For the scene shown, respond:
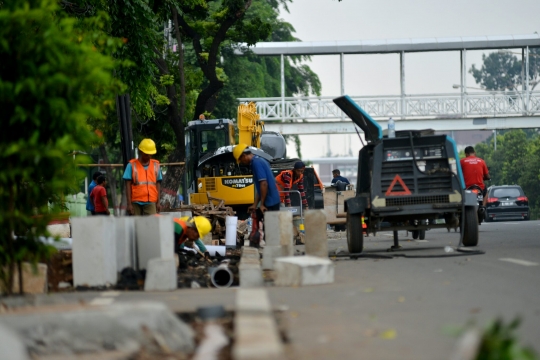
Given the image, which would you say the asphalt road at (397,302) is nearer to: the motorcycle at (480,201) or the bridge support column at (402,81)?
the motorcycle at (480,201)

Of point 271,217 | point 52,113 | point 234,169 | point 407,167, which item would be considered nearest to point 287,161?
point 234,169

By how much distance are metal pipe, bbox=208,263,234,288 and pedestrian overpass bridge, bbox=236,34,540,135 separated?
33083 mm

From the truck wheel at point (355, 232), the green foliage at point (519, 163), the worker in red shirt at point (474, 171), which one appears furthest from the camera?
the green foliage at point (519, 163)

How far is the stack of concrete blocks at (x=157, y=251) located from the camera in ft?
39.6

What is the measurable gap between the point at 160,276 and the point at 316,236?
3720 millimetres

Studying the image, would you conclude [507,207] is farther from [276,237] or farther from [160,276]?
[160,276]

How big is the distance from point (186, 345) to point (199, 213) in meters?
17.9

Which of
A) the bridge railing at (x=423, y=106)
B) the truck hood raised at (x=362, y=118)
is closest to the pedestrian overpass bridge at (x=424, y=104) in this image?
the bridge railing at (x=423, y=106)

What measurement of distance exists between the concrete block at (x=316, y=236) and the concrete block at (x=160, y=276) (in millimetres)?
3596

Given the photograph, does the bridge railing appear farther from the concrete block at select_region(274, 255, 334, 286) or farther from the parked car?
the concrete block at select_region(274, 255, 334, 286)

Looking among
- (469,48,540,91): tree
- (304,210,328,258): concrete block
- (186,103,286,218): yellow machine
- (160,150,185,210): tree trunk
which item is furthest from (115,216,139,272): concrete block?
(469,48,540,91): tree

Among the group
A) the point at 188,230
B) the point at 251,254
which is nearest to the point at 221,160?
the point at 251,254

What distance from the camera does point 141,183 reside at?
16.8m

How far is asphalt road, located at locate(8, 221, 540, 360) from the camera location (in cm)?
698
